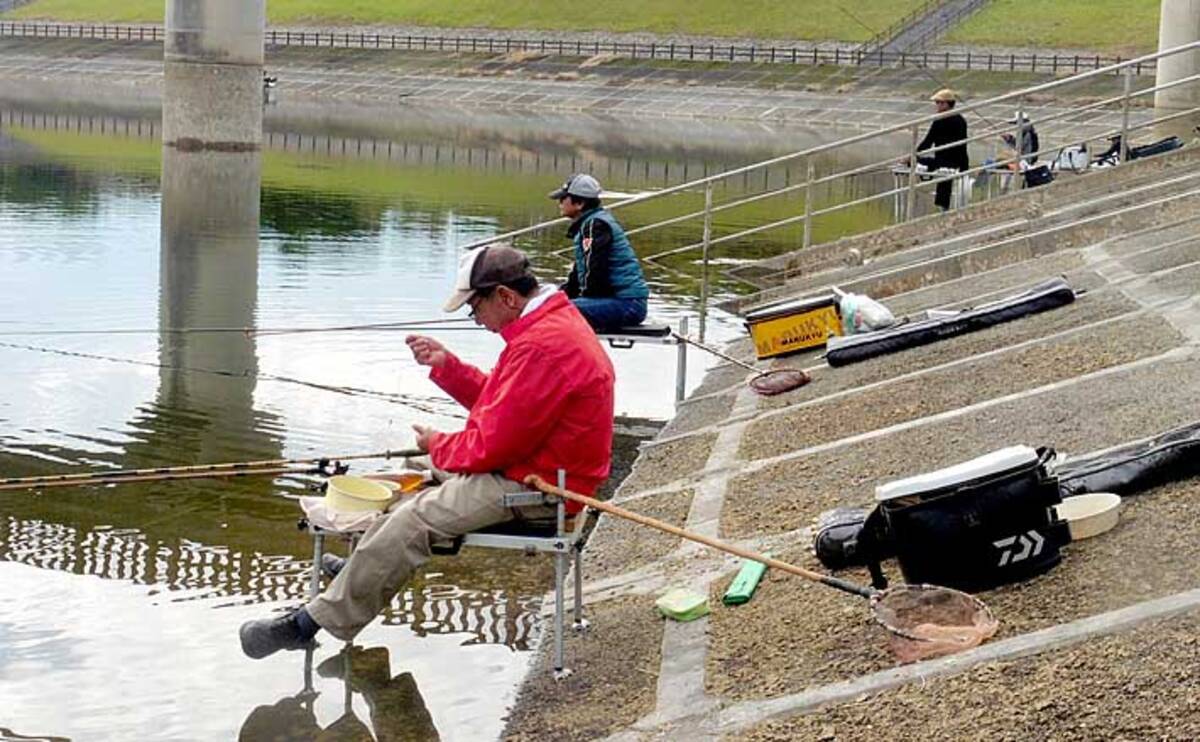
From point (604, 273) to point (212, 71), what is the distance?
28033 mm

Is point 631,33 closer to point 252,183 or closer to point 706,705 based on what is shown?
point 252,183

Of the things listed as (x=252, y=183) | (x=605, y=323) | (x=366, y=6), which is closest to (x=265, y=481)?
(x=605, y=323)

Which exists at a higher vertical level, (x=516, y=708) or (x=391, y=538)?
(x=391, y=538)

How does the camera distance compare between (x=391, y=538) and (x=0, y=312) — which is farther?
(x=0, y=312)

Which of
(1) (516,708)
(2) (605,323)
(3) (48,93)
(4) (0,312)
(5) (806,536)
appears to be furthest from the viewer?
(3) (48,93)

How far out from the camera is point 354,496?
723 cm

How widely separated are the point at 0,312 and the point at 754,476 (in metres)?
8.99

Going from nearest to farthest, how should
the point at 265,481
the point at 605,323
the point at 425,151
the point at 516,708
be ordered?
the point at 516,708 → the point at 265,481 → the point at 605,323 → the point at 425,151

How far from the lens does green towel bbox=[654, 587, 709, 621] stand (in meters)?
7.33

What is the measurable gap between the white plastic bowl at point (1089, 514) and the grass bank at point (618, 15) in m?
76.7

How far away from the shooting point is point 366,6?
331 feet

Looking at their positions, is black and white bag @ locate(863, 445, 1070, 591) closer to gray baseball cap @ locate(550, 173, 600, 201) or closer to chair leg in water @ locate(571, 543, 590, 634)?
chair leg in water @ locate(571, 543, 590, 634)

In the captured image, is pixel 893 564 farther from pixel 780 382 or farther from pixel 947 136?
pixel 947 136

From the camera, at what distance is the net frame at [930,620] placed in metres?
6.27
